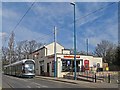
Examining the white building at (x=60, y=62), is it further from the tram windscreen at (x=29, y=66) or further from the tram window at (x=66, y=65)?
the tram windscreen at (x=29, y=66)

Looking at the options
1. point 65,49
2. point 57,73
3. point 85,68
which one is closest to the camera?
point 57,73

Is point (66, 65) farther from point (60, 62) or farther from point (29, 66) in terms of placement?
point (29, 66)

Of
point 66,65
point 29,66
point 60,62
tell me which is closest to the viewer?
point 29,66

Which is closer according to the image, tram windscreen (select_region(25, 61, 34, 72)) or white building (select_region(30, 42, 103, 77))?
tram windscreen (select_region(25, 61, 34, 72))

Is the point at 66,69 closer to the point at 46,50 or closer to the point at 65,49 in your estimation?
the point at 46,50

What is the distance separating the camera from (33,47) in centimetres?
11356

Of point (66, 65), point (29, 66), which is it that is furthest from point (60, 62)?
point (29, 66)

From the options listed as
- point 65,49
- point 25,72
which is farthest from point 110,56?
point 25,72

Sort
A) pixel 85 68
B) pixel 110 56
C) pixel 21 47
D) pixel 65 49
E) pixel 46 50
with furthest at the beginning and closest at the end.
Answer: pixel 21 47 < pixel 110 56 < pixel 65 49 < pixel 46 50 < pixel 85 68

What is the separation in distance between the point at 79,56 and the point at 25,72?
698 inches

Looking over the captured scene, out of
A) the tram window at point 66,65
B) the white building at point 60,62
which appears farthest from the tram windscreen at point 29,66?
the tram window at point 66,65

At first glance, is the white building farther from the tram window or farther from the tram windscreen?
the tram windscreen

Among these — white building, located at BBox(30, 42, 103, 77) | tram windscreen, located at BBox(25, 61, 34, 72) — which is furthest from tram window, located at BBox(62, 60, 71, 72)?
tram windscreen, located at BBox(25, 61, 34, 72)

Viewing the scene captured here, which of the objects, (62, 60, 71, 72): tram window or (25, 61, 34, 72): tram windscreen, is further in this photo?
(62, 60, 71, 72): tram window
